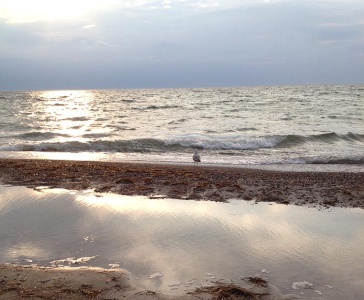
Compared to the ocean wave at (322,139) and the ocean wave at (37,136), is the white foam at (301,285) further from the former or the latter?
the ocean wave at (37,136)

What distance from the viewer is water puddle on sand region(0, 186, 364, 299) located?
4.70m

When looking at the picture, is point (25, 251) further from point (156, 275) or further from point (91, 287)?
point (156, 275)

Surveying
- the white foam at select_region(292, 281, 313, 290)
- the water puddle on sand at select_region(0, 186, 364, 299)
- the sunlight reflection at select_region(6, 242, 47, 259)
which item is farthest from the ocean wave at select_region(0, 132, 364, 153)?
the white foam at select_region(292, 281, 313, 290)

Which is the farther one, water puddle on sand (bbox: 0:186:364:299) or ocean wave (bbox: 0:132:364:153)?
ocean wave (bbox: 0:132:364:153)

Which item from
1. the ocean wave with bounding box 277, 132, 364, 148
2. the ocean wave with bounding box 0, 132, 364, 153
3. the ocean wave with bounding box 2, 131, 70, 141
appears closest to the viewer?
the ocean wave with bounding box 0, 132, 364, 153

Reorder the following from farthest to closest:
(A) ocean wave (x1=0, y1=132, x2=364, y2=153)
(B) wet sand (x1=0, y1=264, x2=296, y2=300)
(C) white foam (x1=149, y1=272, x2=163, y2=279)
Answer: (A) ocean wave (x1=0, y1=132, x2=364, y2=153) < (C) white foam (x1=149, y1=272, x2=163, y2=279) < (B) wet sand (x1=0, y1=264, x2=296, y2=300)

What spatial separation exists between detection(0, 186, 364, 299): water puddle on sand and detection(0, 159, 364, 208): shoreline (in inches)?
26.3

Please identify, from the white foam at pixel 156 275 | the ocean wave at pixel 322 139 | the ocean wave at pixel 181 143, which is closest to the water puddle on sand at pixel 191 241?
the white foam at pixel 156 275

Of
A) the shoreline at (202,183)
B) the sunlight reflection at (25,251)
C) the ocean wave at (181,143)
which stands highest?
the sunlight reflection at (25,251)

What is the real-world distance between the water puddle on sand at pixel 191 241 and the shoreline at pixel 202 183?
26.3 inches

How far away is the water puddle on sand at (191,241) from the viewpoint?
4.70m

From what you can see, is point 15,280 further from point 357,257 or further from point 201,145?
point 201,145

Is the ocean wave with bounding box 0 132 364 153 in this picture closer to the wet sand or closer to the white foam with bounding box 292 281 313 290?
the wet sand

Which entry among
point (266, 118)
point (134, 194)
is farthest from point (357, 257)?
point (266, 118)
